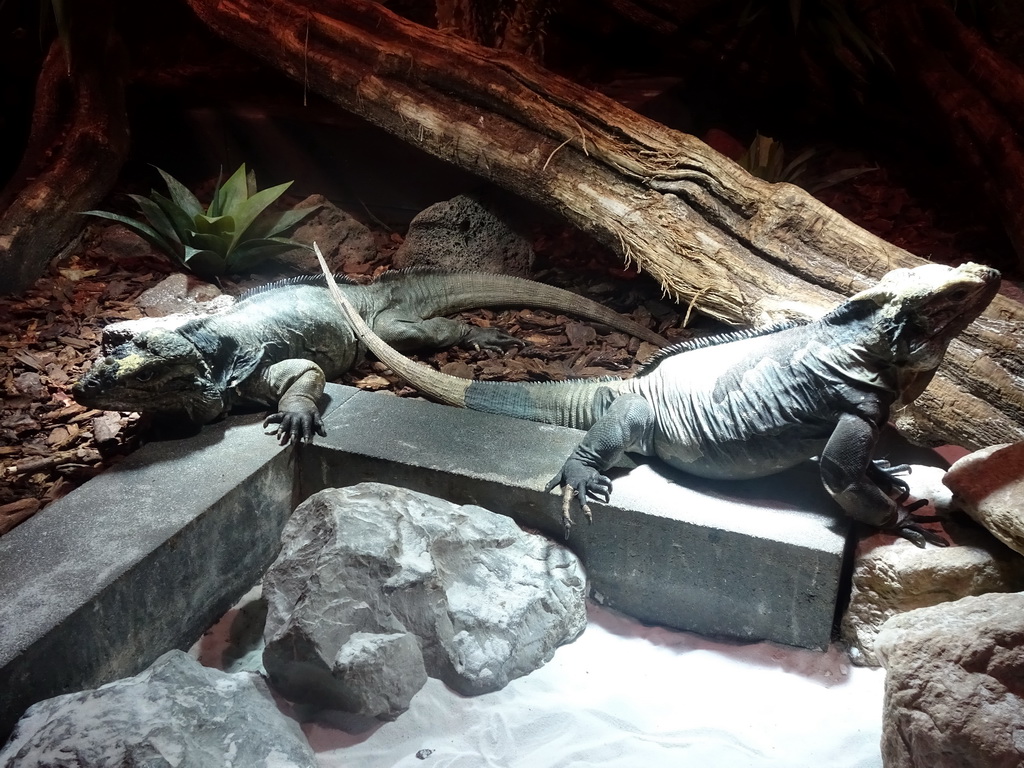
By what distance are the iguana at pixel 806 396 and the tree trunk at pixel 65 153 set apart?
13.5 ft

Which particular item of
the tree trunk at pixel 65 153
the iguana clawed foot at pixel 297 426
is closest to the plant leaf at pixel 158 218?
the tree trunk at pixel 65 153

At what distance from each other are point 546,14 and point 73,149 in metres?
3.68

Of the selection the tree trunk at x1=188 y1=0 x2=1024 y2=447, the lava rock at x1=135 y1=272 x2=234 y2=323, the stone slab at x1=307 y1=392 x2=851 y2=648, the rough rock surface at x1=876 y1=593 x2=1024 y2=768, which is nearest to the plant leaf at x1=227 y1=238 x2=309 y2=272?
the lava rock at x1=135 y1=272 x2=234 y2=323

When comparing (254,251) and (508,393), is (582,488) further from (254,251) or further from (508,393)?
(254,251)

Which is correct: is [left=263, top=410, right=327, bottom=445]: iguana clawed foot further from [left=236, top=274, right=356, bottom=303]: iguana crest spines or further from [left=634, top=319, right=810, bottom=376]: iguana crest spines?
[left=634, top=319, right=810, bottom=376]: iguana crest spines

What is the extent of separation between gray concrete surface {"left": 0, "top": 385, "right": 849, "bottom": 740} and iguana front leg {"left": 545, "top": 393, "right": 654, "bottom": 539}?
0.26 ft

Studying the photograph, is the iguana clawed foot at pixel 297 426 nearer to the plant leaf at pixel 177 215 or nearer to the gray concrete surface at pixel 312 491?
the gray concrete surface at pixel 312 491

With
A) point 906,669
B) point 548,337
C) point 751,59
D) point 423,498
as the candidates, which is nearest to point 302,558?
point 423,498

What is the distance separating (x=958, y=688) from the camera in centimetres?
189

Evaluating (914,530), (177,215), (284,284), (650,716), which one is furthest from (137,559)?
(177,215)

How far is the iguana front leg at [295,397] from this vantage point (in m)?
3.27

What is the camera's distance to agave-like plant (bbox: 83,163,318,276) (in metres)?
5.07

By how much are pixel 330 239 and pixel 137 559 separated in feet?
11.7

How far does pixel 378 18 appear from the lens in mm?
5316
